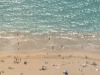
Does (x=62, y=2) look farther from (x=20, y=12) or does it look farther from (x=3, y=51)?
(x=3, y=51)

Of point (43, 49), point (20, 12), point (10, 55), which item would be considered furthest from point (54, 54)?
point (20, 12)

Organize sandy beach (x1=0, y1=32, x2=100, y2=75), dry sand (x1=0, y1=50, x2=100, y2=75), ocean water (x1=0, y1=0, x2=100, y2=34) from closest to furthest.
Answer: dry sand (x1=0, y1=50, x2=100, y2=75) < sandy beach (x1=0, y1=32, x2=100, y2=75) < ocean water (x1=0, y1=0, x2=100, y2=34)

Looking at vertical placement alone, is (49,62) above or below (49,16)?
below

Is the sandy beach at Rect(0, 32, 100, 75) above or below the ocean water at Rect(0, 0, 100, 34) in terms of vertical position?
below

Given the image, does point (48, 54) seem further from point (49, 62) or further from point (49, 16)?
point (49, 16)

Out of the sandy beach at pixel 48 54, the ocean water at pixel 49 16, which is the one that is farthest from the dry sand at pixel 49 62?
the ocean water at pixel 49 16

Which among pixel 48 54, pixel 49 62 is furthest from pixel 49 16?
pixel 49 62

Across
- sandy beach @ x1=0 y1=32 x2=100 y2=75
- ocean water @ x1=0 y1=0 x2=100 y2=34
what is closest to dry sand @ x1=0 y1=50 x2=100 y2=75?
sandy beach @ x1=0 y1=32 x2=100 y2=75

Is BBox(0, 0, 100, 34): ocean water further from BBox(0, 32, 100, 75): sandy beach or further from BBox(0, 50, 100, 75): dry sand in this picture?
BBox(0, 50, 100, 75): dry sand
